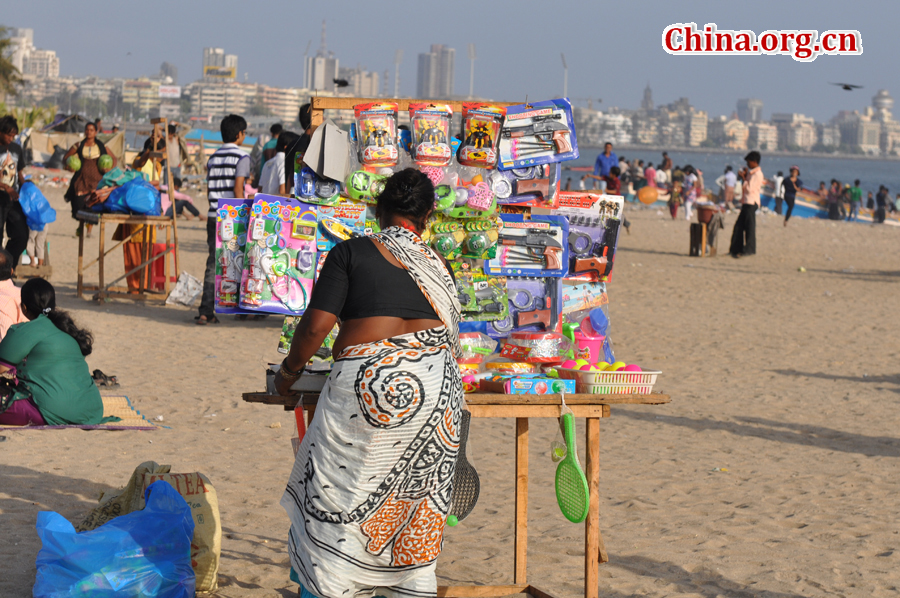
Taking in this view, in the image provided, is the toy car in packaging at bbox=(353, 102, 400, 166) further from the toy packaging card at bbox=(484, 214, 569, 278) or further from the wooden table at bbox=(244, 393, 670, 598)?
the wooden table at bbox=(244, 393, 670, 598)

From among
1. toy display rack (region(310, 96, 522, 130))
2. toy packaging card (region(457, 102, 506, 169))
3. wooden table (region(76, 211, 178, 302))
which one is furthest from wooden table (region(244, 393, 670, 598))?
wooden table (region(76, 211, 178, 302))

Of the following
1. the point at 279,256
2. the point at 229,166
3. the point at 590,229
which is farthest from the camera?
the point at 229,166

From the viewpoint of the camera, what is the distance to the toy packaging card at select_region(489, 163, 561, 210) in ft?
13.5

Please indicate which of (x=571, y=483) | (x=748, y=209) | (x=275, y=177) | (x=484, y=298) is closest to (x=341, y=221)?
(x=484, y=298)

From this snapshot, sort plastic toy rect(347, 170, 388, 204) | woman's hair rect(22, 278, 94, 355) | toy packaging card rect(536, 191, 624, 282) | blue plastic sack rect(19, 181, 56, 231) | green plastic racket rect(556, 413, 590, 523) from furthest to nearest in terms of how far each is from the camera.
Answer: blue plastic sack rect(19, 181, 56, 231)
woman's hair rect(22, 278, 94, 355)
toy packaging card rect(536, 191, 624, 282)
plastic toy rect(347, 170, 388, 204)
green plastic racket rect(556, 413, 590, 523)

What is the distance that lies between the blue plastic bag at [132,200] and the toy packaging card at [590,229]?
6578 millimetres

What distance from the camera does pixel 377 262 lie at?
2859 millimetres

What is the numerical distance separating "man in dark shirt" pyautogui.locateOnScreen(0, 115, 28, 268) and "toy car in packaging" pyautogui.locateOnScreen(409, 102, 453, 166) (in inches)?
262

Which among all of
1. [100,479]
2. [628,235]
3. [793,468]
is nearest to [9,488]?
[100,479]

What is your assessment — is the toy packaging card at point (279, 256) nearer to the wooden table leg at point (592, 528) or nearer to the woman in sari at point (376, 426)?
the woman in sari at point (376, 426)

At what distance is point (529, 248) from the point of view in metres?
4.12

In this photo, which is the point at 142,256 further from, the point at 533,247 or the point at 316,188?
the point at 533,247

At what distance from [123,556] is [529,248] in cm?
204

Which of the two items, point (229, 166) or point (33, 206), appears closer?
point (229, 166)
